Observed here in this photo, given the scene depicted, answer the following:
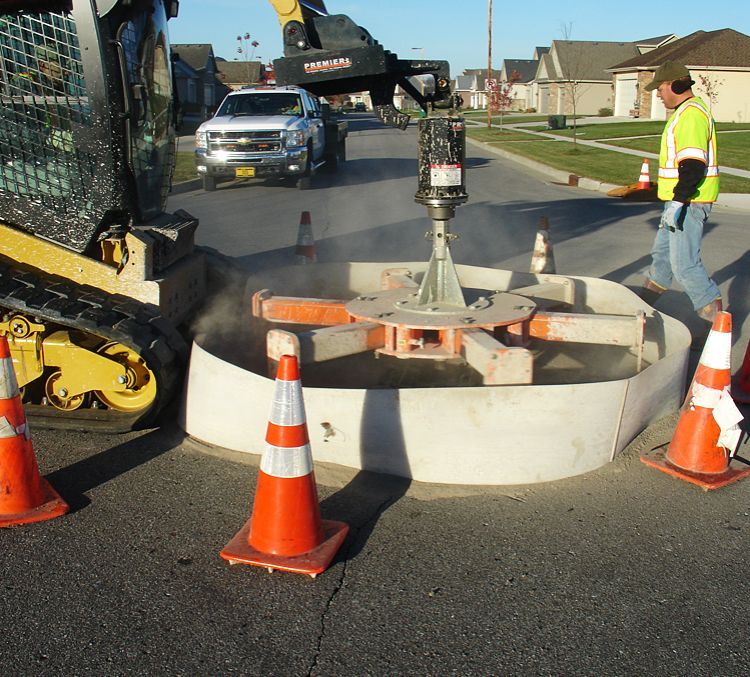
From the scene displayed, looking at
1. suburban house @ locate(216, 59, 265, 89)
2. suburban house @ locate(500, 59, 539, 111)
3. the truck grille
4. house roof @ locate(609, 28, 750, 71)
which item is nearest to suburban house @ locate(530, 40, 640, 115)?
house roof @ locate(609, 28, 750, 71)

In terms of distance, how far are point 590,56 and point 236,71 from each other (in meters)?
37.7

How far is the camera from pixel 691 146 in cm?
609

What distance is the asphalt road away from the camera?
285 cm

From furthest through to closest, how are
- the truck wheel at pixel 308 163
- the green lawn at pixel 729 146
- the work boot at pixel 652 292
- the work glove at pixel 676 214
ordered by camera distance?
the green lawn at pixel 729 146 → the truck wheel at pixel 308 163 → the work boot at pixel 652 292 → the work glove at pixel 676 214

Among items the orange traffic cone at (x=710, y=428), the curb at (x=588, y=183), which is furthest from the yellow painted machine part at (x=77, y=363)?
the curb at (x=588, y=183)

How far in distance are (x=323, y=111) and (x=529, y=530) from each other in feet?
65.3

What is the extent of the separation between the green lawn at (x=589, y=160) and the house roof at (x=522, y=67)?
68.5 metres

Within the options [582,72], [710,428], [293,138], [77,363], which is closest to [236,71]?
[582,72]

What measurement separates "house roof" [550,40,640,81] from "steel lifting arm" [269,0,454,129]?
7146 centimetres

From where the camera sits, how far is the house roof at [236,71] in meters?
84.9

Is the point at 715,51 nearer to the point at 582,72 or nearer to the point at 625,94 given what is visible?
the point at 625,94

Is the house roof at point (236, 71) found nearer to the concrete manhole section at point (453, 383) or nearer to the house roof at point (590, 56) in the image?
the house roof at point (590, 56)

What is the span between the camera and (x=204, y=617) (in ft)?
10.0

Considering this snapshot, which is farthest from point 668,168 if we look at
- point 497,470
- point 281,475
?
point 281,475
